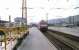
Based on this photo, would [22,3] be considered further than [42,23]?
No

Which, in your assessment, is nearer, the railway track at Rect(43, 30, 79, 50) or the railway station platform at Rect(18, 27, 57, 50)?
the railway station platform at Rect(18, 27, 57, 50)

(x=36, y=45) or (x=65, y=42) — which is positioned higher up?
(x=36, y=45)

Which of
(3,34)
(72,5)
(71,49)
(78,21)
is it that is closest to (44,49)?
(71,49)

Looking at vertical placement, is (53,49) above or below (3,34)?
below

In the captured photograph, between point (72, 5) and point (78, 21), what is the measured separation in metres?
20.1

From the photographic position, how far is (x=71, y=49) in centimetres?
1384

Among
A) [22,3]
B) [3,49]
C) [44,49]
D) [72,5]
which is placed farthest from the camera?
[72,5]

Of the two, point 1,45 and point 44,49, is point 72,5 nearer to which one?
point 44,49

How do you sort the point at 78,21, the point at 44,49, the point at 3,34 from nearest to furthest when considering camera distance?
the point at 3,34
the point at 44,49
the point at 78,21

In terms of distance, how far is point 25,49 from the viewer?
13.5 meters

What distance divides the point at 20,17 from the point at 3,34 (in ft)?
72.4

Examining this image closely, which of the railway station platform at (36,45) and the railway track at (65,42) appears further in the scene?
the railway track at (65,42)

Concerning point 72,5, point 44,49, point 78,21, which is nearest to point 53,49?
point 44,49

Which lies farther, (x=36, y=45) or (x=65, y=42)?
(x=65, y=42)
